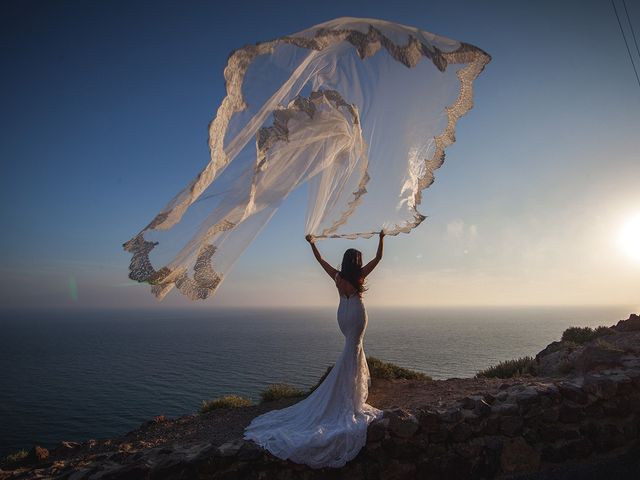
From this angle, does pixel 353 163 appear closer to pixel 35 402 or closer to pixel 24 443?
pixel 24 443

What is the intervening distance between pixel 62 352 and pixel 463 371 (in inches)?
Result: 3047


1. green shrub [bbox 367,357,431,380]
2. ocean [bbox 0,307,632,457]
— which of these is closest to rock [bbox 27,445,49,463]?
green shrub [bbox 367,357,431,380]

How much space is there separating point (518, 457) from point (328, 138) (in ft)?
17.5

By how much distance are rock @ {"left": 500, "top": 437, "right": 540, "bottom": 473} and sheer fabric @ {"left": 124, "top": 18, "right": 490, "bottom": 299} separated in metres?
3.51

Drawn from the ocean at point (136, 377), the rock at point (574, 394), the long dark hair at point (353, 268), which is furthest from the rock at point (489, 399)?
the ocean at point (136, 377)

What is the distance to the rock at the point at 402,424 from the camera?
16.7 ft

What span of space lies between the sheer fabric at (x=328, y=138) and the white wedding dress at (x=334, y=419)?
1.68 metres

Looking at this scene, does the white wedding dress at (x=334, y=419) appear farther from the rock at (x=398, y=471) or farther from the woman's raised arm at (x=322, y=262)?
the rock at (x=398, y=471)

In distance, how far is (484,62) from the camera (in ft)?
14.5

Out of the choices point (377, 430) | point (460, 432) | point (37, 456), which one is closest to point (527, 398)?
point (460, 432)

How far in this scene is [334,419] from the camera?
17.4ft

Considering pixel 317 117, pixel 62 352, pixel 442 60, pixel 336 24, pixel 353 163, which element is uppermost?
pixel 336 24

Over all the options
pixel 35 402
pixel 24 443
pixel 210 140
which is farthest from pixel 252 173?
pixel 35 402

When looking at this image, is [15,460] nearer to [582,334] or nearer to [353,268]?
[353,268]
